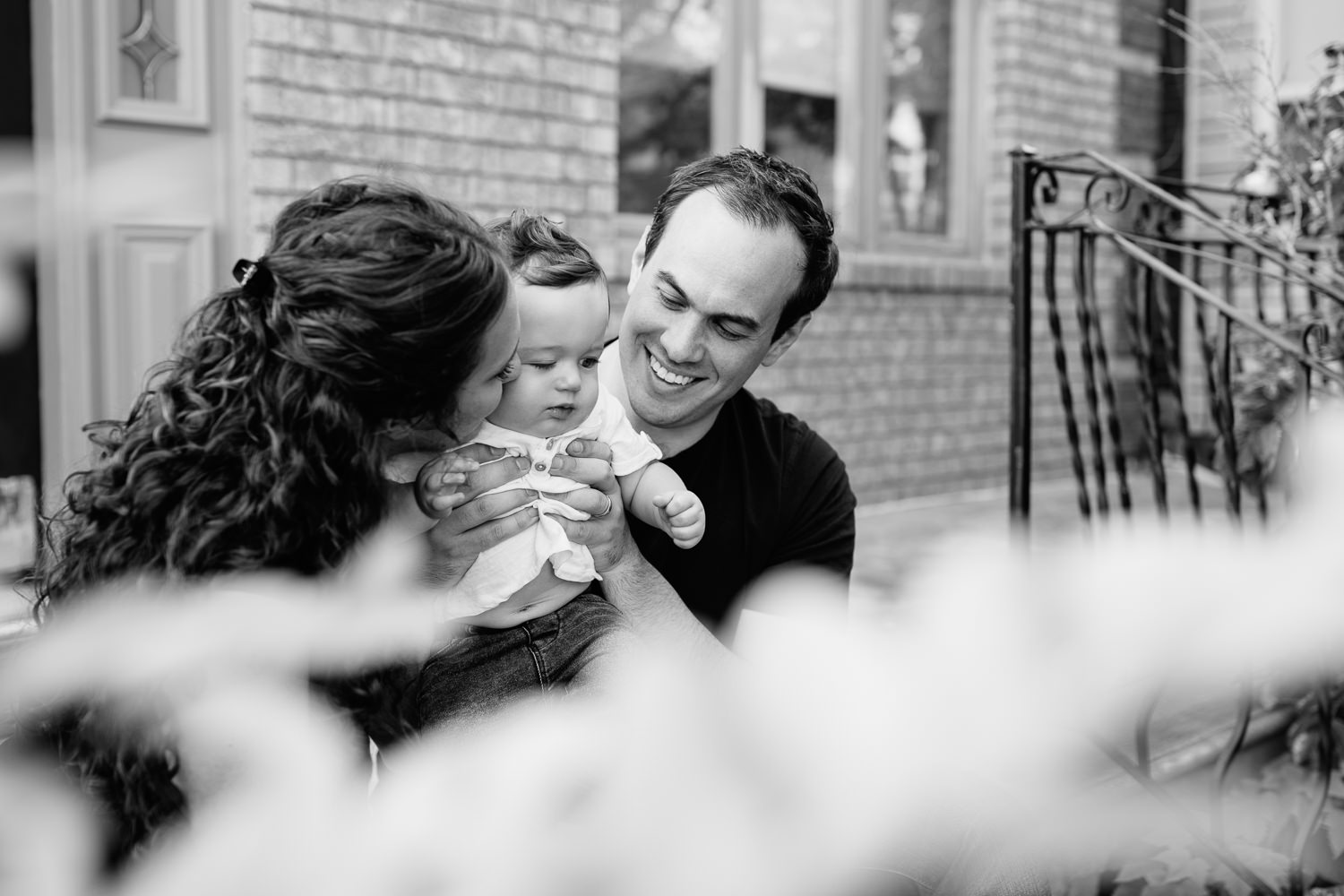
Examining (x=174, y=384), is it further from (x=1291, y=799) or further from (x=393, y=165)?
(x=393, y=165)

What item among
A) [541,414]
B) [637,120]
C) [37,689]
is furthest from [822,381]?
[37,689]

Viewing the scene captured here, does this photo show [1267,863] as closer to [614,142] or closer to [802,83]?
[614,142]

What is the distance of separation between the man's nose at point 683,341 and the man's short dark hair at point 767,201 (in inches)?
5.8

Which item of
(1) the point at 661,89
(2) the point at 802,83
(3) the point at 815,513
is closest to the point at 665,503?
(3) the point at 815,513

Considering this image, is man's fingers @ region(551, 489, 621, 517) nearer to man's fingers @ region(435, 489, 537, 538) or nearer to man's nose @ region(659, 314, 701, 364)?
man's fingers @ region(435, 489, 537, 538)

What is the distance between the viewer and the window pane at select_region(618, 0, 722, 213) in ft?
17.8

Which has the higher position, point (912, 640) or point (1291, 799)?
point (912, 640)

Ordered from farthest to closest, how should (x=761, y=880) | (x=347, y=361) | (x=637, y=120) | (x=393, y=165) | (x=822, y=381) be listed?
(x=822, y=381) < (x=637, y=120) < (x=393, y=165) < (x=347, y=361) < (x=761, y=880)

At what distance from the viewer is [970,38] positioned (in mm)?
6629

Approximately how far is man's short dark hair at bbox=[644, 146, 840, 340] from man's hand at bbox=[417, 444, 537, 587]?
0.55m

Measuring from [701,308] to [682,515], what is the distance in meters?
0.36

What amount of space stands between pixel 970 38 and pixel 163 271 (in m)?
4.28

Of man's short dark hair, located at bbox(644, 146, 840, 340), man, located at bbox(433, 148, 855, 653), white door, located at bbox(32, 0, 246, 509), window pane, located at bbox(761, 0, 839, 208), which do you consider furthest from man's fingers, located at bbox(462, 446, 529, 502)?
window pane, located at bbox(761, 0, 839, 208)

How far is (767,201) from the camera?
1.92m
